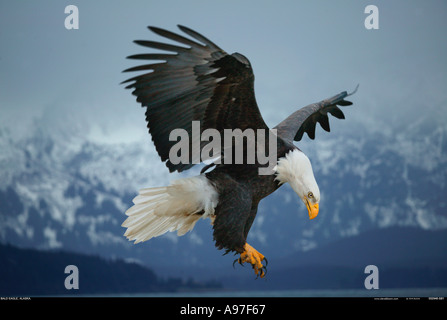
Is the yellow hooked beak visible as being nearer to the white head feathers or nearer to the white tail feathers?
the white head feathers

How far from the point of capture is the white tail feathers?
3.10 meters

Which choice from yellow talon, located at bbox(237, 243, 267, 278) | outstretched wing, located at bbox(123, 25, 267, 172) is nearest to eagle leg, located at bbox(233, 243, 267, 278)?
yellow talon, located at bbox(237, 243, 267, 278)

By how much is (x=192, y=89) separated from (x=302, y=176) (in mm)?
815

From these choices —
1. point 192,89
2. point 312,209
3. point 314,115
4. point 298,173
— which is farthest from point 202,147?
point 314,115

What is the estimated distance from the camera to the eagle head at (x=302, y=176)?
314 cm

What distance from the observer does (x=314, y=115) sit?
167 inches

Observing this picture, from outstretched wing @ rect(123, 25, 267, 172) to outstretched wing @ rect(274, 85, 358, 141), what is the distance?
69 centimetres

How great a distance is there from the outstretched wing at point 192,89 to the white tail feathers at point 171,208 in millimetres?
202

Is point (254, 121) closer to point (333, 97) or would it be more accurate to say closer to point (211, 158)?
point (211, 158)

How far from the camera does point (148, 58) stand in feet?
9.35

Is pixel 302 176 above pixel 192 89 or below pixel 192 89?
below

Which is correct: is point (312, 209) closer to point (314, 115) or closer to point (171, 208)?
point (171, 208)

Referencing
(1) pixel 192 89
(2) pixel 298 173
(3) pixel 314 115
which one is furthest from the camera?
(3) pixel 314 115

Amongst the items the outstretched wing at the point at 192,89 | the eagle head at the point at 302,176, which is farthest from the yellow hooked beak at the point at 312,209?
the outstretched wing at the point at 192,89
